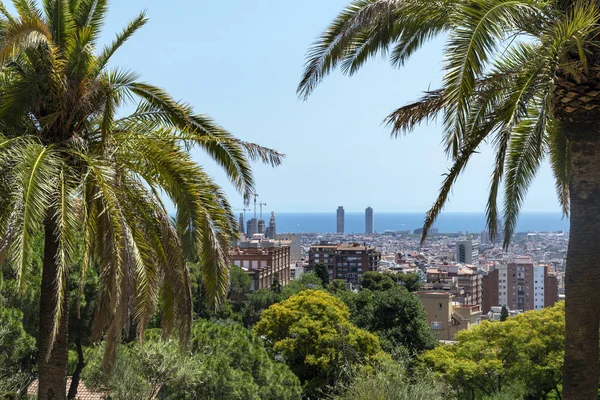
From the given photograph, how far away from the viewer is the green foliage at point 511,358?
22.5 meters

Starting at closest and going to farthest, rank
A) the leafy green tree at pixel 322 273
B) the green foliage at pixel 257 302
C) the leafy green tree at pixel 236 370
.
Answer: the leafy green tree at pixel 236 370 < the green foliage at pixel 257 302 < the leafy green tree at pixel 322 273

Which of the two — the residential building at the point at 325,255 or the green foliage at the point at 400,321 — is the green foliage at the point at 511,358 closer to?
the green foliage at the point at 400,321

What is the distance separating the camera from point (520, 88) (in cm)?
641

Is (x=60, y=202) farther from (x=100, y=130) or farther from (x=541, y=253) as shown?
(x=541, y=253)

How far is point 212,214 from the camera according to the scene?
766 centimetres

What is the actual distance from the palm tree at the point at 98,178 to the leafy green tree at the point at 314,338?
16059mm

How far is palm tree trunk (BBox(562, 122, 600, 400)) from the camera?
6.29 metres

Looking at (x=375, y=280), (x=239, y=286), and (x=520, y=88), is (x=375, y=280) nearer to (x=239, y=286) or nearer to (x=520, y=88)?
(x=239, y=286)

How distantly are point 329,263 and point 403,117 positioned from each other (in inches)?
4218

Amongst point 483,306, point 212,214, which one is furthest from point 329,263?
point 212,214

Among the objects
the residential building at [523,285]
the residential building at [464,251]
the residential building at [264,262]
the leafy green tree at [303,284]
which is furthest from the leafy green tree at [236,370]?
the residential building at [464,251]

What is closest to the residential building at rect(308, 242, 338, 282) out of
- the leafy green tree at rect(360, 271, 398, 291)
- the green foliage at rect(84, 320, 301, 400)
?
the leafy green tree at rect(360, 271, 398, 291)

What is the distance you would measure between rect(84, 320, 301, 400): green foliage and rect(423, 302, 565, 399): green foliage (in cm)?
826

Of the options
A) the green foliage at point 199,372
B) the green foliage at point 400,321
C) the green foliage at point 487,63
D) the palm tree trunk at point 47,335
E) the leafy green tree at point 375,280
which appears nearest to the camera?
the green foliage at point 487,63
